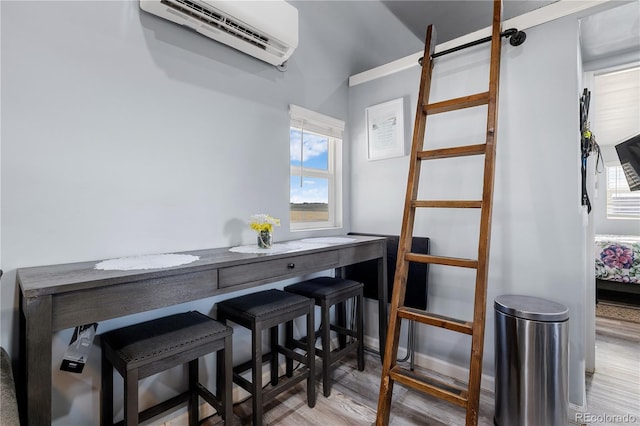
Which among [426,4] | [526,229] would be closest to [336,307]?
[526,229]

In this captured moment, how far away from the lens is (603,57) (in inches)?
80.4

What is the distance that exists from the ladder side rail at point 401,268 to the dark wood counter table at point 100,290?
1.80ft

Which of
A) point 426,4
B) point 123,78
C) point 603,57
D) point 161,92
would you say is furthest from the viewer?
point 426,4

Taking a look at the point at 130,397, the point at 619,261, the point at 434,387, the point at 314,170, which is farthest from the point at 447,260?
the point at 619,261

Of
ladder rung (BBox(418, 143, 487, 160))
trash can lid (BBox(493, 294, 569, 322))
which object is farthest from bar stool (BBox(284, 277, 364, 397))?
ladder rung (BBox(418, 143, 487, 160))

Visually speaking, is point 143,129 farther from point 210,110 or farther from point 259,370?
point 259,370

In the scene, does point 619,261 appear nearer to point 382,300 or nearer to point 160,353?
point 382,300

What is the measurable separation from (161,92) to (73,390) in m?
1.43

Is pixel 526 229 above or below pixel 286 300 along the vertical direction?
above

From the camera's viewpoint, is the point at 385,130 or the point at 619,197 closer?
the point at 385,130

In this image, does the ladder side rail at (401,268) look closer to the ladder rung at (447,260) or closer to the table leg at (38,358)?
the ladder rung at (447,260)

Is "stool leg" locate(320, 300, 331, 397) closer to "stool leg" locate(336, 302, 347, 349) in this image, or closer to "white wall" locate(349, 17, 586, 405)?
"stool leg" locate(336, 302, 347, 349)

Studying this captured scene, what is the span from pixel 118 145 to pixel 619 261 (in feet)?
17.1

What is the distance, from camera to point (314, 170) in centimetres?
251
